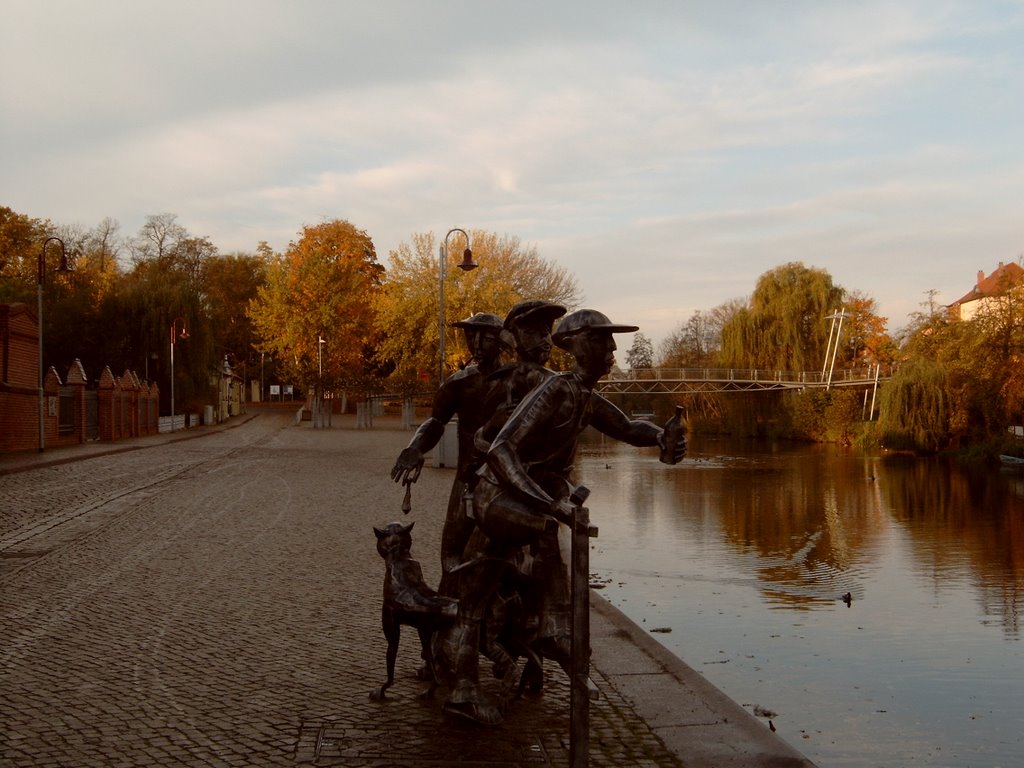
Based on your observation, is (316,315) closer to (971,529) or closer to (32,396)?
(32,396)

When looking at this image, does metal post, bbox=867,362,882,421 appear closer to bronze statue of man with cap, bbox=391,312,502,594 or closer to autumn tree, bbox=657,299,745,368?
autumn tree, bbox=657,299,745,368

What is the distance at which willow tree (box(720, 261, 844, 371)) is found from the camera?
58.5m

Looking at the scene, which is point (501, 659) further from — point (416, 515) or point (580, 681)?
point (416, 515)

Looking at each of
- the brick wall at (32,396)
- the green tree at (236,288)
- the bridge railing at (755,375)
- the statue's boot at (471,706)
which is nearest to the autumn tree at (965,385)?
the bridge railing at (755,375)

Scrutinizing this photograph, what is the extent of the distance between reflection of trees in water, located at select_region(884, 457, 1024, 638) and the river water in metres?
0.06

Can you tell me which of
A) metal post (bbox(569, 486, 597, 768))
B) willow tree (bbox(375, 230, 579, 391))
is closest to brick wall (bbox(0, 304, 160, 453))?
willow tree (bbox(375, 230, 579, 391))

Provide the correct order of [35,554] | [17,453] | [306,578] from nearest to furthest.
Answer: [306,578], [35,554], [17,453]

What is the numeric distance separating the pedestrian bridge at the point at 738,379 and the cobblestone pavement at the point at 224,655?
4195 centimetres

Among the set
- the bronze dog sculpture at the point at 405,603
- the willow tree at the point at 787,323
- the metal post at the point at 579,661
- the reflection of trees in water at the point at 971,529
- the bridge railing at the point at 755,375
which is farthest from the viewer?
the willow tree at the point at 787,323

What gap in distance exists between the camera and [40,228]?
64.9 m

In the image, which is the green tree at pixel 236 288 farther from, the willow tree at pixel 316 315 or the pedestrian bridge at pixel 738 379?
the pedestrian bridge at pixel 738 379

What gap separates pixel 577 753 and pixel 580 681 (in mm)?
297

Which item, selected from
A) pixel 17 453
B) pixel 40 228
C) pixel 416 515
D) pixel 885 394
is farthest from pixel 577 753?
pixel 40 228

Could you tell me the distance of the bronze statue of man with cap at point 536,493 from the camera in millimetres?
4969
